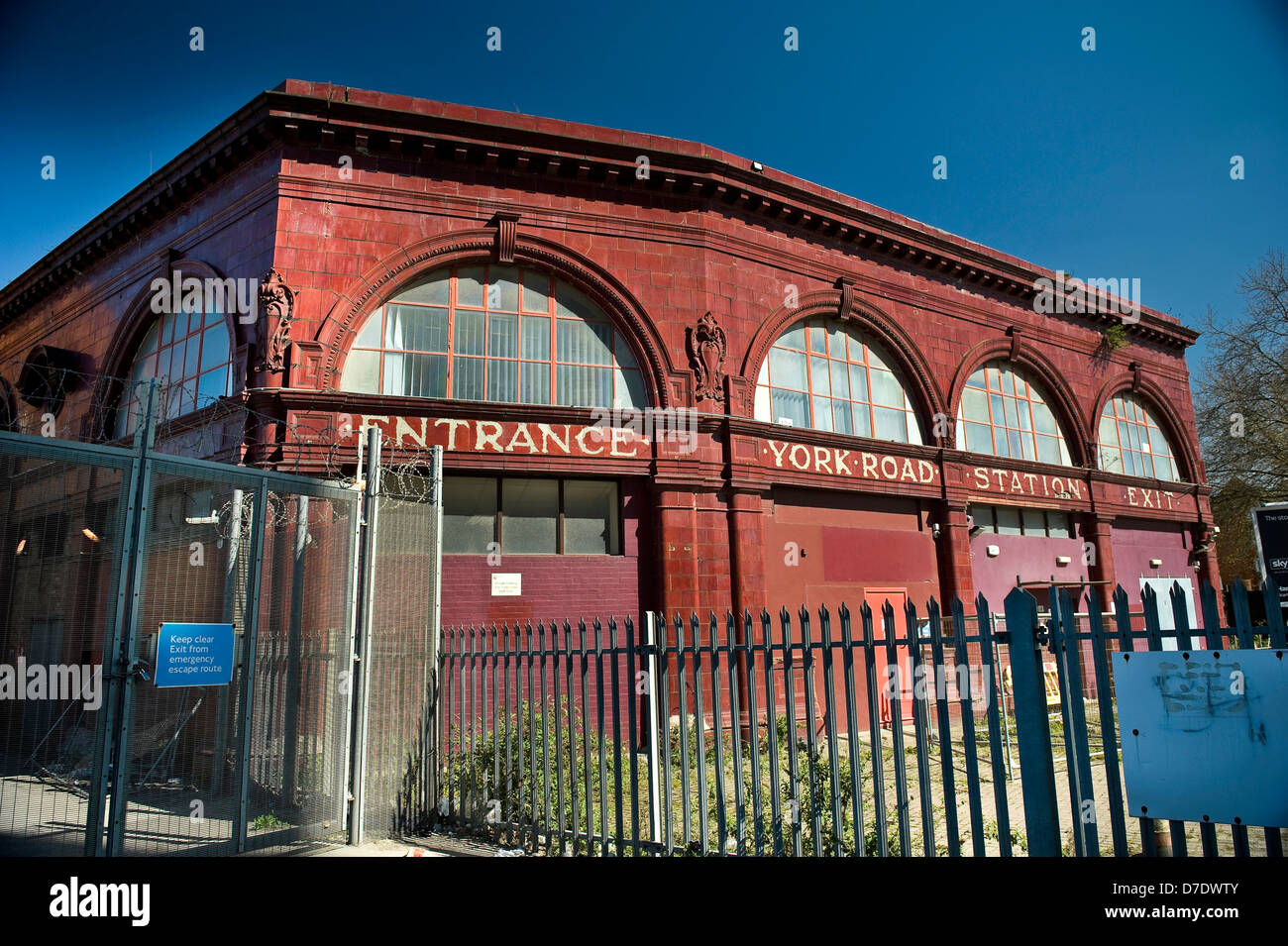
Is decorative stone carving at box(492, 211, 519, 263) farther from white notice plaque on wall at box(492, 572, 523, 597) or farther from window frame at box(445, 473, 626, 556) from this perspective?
white notice plaque on wall at box(492, 572, 523, 597)

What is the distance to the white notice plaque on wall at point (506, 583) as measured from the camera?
13086 mm

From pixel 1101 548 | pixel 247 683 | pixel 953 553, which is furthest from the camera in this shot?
pixel 1101 548

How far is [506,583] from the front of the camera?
1315 centimetres

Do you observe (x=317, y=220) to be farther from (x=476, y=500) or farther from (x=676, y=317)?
(x=676, y=317)

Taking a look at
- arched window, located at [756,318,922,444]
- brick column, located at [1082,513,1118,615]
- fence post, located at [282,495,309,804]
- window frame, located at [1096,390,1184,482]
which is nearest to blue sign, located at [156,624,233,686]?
fence post, located at [282,495,309,804]

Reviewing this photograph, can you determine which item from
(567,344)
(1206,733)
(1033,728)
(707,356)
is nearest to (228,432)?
(567,344)

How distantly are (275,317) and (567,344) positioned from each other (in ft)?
15.7

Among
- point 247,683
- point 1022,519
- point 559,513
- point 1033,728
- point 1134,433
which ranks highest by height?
point 1134,433

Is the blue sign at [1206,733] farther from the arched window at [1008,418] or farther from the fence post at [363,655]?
the arched window at [1008,418]

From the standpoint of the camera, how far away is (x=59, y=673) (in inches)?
223

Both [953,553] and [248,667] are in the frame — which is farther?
[953,553]

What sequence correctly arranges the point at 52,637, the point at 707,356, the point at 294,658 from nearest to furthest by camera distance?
the point at 52,637, the point at 294,658, the point at 707,356

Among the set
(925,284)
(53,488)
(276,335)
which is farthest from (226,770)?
(925,284)

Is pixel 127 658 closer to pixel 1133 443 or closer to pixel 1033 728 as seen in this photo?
pixel 1033 728
